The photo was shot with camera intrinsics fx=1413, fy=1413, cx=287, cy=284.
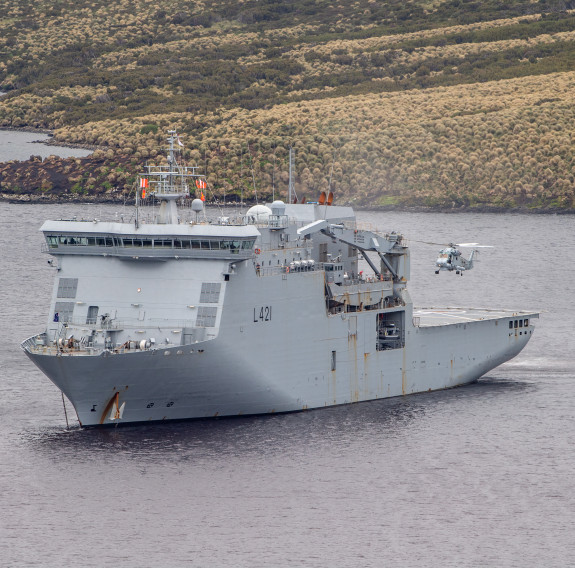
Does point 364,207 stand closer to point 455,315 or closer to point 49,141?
point 49,141

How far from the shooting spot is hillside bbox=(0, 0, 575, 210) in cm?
14462

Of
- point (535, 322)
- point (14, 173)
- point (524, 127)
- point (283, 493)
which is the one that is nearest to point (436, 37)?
point (524, 127)

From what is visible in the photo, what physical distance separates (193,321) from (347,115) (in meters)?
107

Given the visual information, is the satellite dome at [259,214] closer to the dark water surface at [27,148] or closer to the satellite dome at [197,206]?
the satellite dome at [197,206]

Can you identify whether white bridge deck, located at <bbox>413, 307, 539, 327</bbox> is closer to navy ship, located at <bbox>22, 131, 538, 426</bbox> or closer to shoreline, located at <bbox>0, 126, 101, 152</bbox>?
navy ship, located at <bbox>22, 131, 538, 426</bbox>

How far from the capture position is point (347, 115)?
6270 inches

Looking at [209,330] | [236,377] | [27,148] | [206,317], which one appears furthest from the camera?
[27,148]

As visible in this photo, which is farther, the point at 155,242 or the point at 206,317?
the point at 155,242

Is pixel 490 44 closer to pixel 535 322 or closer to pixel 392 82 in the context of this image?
pixel 392 82

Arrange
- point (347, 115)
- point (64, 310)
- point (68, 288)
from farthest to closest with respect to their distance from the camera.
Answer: point (347, 115) < point (68, 288) < point (64, 310)

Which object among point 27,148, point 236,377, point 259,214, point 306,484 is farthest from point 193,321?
point 27,148

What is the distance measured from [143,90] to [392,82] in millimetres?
31933

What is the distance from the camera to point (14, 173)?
152 m

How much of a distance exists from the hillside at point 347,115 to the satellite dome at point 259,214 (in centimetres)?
6692
